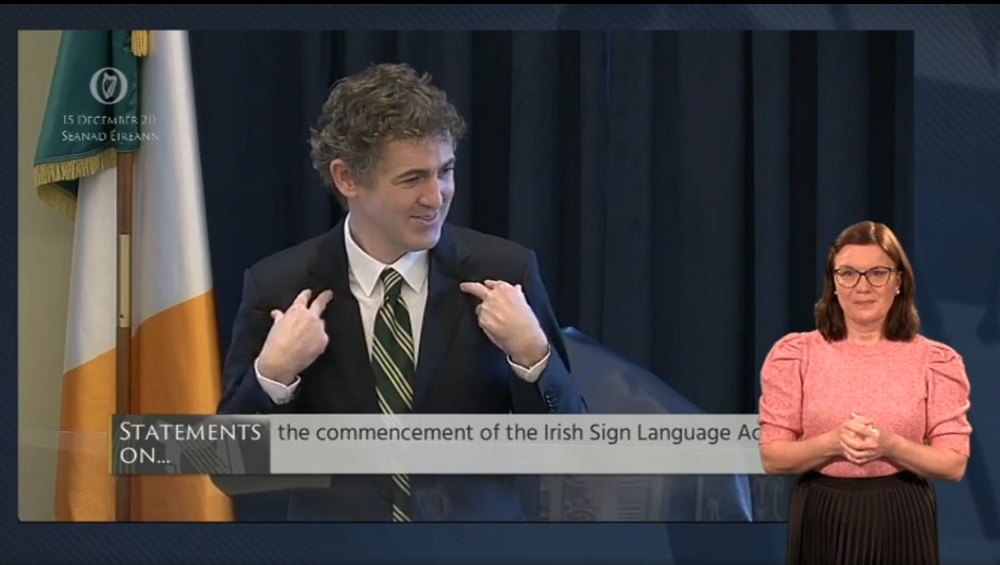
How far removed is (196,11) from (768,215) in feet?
6.78

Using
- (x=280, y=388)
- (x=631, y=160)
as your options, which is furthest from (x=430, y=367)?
(x=631, y=160)

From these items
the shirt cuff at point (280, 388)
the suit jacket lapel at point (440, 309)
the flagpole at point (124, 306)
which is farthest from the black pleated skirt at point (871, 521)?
the flagpole at point (124, 306)

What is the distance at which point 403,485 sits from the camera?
188 inches

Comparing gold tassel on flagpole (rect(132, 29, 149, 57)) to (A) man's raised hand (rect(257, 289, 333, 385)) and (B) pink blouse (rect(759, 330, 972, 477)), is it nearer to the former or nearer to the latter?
(A) man's raised hand (rect(257, 289, 333, 385))

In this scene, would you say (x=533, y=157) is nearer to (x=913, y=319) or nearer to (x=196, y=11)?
(x=196, y=11)

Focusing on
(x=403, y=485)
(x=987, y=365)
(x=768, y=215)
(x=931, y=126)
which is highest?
(x=931, y=126)

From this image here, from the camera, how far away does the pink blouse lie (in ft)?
9.73

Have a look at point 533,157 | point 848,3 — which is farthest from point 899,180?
point 533,157

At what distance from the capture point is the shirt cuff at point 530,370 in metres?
4.73

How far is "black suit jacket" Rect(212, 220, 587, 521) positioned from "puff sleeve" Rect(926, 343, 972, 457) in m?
1.90

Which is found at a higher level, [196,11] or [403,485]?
[196,11]

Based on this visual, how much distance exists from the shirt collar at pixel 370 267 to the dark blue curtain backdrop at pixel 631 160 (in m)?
0.10

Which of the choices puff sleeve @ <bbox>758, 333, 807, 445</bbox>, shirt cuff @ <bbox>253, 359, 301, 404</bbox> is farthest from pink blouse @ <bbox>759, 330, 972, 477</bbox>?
shirt cuff @ <bbox>253, 359, 301, 404</bbox>

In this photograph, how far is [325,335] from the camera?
474 centimetres
